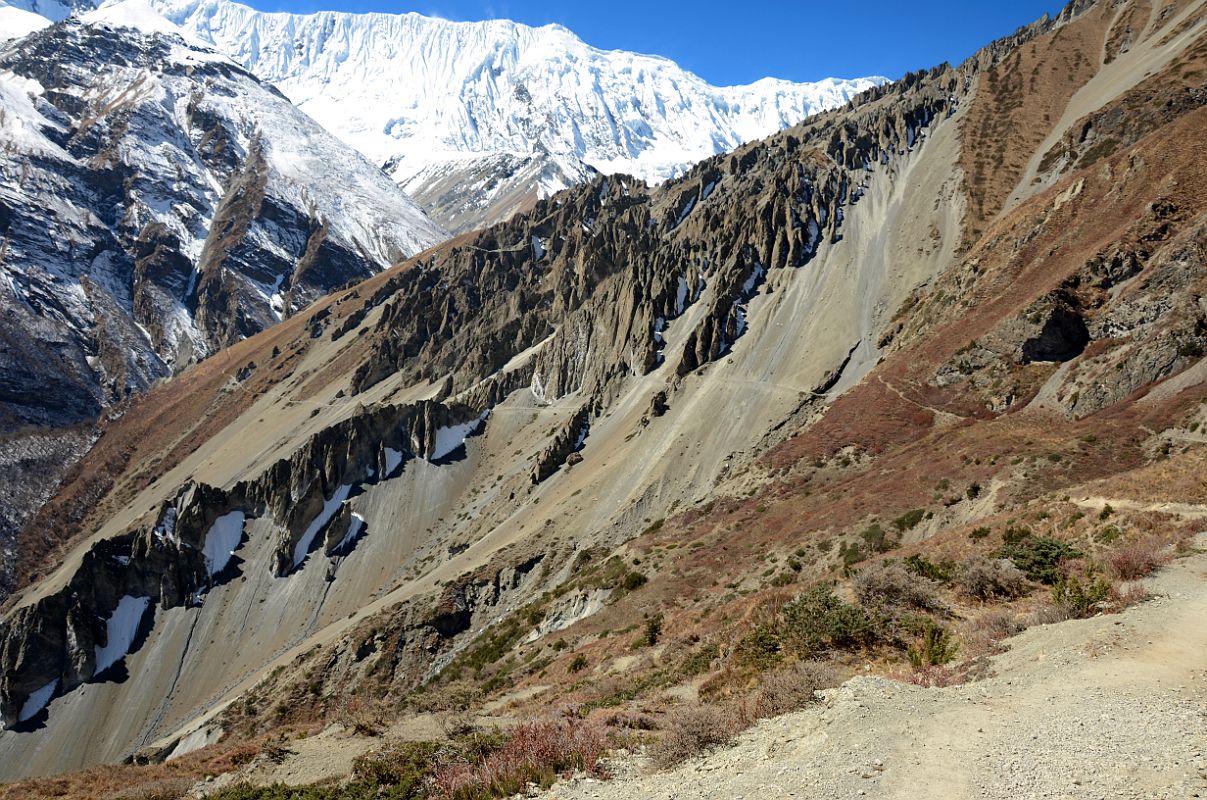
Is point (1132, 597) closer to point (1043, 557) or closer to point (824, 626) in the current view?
point (1043, 557)

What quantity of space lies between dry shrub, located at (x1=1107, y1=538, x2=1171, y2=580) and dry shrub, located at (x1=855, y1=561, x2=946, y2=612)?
365 cm

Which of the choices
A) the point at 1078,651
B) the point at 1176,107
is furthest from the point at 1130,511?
the point at 1176,107

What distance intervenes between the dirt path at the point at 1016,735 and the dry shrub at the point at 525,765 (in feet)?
2.03

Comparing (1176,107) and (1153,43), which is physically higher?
(1153,43)

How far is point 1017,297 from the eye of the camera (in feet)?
165

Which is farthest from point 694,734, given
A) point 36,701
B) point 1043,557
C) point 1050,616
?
point 36,701

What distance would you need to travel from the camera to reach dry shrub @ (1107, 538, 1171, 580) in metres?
13.6

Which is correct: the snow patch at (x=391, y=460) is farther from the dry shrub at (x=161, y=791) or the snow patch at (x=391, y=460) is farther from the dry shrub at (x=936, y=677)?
the dry shrub at (x=936, y=677)

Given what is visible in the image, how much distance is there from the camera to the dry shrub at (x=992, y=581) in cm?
1494

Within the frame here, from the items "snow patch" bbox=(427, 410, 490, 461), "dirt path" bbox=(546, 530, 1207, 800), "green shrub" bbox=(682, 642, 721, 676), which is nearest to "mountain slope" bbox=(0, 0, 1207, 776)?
"green shrub" bbox=(682, 642, 721, 676)

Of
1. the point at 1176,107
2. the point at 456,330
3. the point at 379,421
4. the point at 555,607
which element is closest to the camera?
the point at 555,607

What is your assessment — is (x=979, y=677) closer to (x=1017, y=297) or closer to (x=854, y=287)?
(x=1017, y=297)

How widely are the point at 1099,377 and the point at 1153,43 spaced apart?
312 feet

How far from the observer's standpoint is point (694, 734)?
10008 mm
